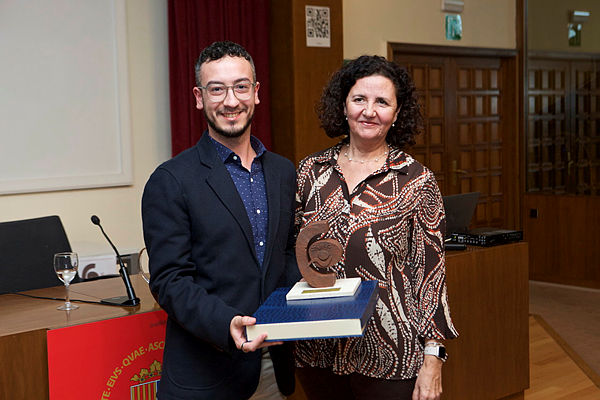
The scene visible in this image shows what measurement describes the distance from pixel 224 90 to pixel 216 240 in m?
0.35

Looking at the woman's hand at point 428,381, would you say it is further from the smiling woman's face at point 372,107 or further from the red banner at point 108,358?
the red banner at point 108,358

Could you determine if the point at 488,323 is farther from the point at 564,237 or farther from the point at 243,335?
the point at 564,237

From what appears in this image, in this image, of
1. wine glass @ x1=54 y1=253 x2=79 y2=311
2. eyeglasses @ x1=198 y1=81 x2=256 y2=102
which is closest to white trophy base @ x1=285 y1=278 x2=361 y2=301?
eyeglasses @ x1=198 y1=81 x2=256 y2=102

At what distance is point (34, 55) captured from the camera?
15.7 ft

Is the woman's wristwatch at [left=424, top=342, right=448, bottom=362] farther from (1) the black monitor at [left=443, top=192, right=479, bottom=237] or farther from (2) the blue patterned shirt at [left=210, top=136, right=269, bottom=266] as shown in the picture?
(1) the black monitor at [left=443, top=192, right=479, bottom=237]

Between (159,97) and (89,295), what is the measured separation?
2.88 metres

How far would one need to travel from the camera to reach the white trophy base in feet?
5.65

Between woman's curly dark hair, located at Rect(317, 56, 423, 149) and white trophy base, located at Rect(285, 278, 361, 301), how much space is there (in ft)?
1.86

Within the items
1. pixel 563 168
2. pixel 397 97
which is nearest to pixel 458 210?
pixel 397 97

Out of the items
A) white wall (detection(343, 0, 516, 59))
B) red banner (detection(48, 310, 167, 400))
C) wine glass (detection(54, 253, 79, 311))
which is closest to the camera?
red banner (detection(48, 310, 167, 400))

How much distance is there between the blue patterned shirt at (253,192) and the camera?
177 centimetres

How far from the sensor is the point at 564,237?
23.2 feet

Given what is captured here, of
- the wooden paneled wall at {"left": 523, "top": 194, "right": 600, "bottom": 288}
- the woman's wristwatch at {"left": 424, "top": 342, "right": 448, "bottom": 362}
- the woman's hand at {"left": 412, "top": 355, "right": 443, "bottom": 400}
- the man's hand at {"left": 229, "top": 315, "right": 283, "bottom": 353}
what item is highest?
the man's hand at {"left": 229, "top": 315, "right": 283, "bottom": 353}

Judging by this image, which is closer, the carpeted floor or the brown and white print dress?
the brown and white print dress
